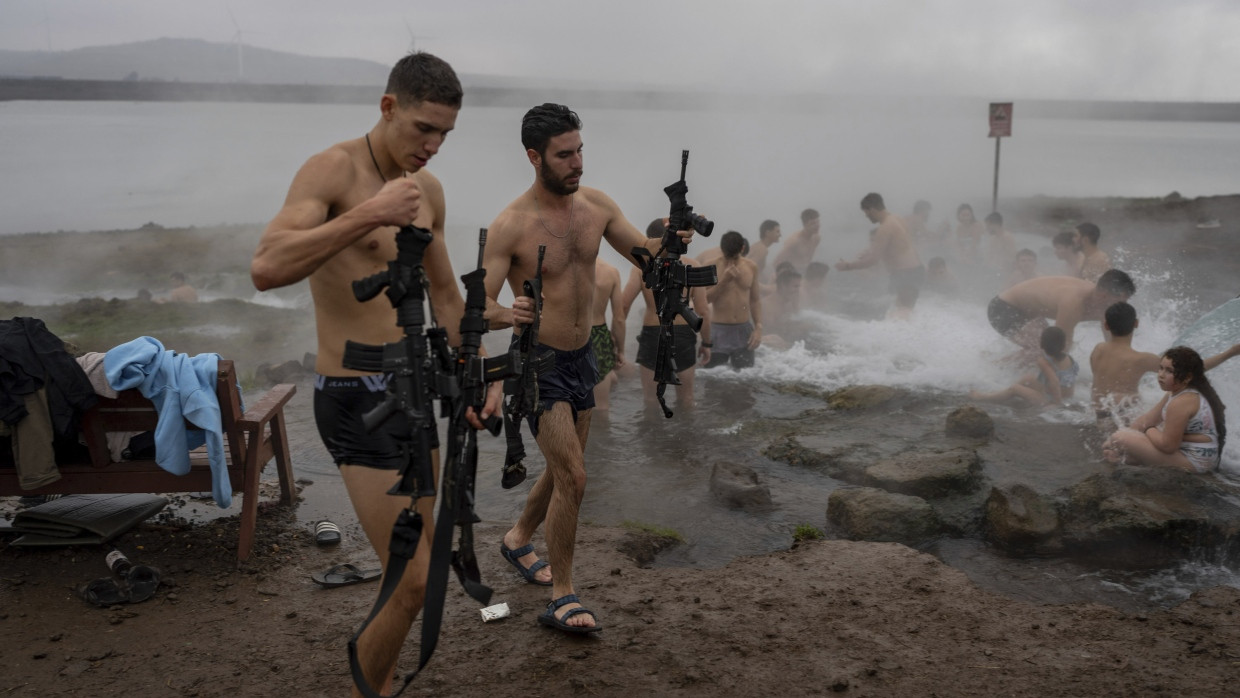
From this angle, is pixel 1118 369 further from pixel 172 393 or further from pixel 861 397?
pixel 172 393

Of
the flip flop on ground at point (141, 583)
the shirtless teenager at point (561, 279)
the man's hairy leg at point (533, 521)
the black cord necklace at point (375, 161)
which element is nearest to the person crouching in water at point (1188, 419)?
the shirtless teenager at point (561, 279)

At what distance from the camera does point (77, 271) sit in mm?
17141

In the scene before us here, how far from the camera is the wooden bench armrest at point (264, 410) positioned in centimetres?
507

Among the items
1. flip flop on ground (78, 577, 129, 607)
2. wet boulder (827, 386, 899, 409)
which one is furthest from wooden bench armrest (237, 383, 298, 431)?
wet boulder (827, 386, 899, 409)

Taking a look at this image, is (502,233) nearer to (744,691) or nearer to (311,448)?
(744,691)

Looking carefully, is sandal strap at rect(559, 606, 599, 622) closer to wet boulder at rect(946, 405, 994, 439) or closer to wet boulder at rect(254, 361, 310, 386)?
wet boulder at rect(946, 405, 994, 439)

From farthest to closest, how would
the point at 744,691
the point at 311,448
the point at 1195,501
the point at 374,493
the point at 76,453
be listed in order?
1. the point at 311,448
2. the point at 1195,501
3. the point at 76,453
4. the point at 744,691
5. the point at 374,493

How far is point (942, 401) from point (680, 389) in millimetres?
2511

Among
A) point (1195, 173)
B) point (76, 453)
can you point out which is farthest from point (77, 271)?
point (1195, 173)

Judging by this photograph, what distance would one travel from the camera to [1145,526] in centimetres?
543

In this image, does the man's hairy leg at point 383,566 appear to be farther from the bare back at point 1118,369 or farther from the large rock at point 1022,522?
the bare back at point 1118,369

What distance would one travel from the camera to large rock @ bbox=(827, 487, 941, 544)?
18.5 ft

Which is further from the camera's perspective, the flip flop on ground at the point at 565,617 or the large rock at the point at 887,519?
the large rock at the point at 887,519

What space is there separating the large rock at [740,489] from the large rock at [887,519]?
0.56 m
